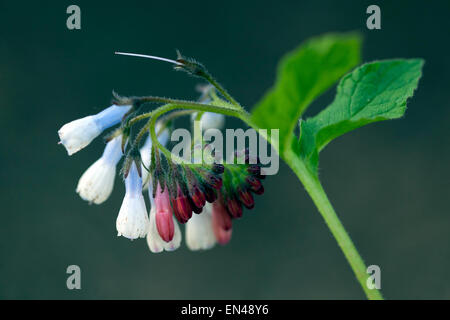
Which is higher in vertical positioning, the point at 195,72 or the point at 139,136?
the point at 195,72

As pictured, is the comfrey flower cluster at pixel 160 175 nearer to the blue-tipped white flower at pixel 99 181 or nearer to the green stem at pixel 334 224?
the blue-tipped white flower at pixel 99 181

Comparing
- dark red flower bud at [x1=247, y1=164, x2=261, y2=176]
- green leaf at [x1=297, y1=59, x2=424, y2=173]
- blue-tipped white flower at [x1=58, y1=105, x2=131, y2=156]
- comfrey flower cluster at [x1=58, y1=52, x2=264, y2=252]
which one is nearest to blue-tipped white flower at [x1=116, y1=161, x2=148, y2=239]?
comfrey flower cluster at [x1=58, y1=52, x2=264, y2=252]

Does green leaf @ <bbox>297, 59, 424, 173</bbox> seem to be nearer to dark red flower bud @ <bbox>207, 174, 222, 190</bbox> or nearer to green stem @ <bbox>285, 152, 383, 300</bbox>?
green stem @ <bbox>285, 152, 383, 300</bbox>

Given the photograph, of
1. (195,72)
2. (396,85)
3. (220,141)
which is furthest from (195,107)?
(396,85)

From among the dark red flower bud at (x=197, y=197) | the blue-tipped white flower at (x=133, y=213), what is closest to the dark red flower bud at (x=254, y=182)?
the dark red flower bud at (x=197, y=197)

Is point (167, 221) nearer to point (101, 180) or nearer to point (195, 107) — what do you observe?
point (101, 180)

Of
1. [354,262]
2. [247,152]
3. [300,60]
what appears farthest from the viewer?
[247,152]

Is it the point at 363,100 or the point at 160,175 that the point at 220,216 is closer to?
the point at 160,175
